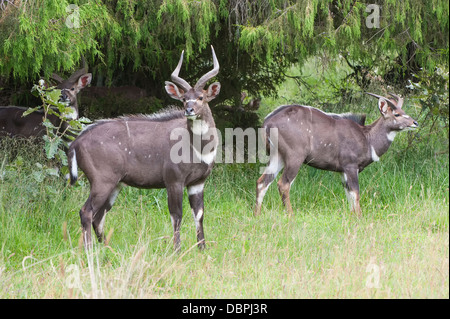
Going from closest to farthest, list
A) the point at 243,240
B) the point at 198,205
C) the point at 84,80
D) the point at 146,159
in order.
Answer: the point at 243,240, the point at 146,159, the point at 198,205, the point at 84,80

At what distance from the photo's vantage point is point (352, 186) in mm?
7648

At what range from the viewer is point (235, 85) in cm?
954

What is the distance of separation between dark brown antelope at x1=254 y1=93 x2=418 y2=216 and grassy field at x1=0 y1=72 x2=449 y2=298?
0.28 meters

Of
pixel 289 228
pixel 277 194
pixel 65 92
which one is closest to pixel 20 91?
pixel 65 92

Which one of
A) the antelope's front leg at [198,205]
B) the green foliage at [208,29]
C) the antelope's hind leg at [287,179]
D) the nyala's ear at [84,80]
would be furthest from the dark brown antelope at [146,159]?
the nyala's ear at [84,80]

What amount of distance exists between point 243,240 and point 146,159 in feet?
3.76

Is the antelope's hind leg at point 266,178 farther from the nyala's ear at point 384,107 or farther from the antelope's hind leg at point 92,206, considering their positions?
the antelope's hind leg at point 92,206

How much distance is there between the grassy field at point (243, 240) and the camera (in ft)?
15.7

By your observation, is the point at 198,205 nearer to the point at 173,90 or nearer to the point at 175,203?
the point at 175,203

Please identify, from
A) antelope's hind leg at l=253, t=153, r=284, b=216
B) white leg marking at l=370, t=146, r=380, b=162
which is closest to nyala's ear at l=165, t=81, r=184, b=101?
antelope's hind leg at l=253, t=153, r=284, b=216

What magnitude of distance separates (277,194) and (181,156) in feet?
6.72

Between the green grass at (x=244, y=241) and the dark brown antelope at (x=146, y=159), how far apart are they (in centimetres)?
33

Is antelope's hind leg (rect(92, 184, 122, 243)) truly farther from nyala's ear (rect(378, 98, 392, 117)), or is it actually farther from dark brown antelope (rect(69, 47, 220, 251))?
nyala's ear (rect(378, 98, 392, 117))

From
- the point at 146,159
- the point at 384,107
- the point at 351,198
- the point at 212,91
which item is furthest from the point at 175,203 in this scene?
the point at 384,107
